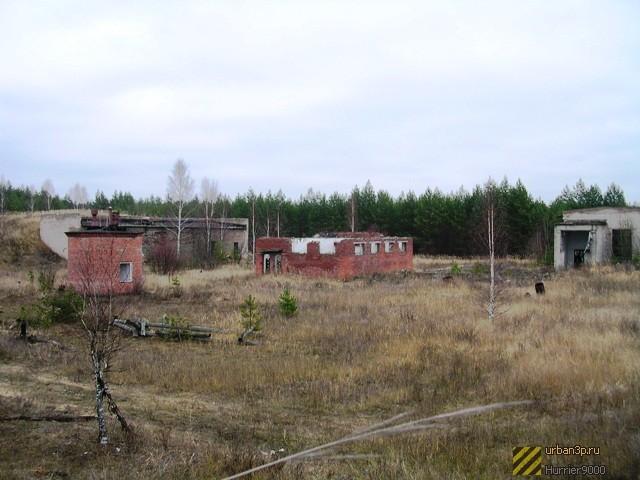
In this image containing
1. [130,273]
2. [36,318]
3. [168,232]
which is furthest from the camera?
[168,232]

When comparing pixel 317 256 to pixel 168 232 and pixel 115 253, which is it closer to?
pixel 115 253

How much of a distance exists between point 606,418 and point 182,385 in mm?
5968

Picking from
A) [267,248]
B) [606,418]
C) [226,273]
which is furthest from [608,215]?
[606,418]

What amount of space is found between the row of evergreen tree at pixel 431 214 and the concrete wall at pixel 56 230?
12042 mm

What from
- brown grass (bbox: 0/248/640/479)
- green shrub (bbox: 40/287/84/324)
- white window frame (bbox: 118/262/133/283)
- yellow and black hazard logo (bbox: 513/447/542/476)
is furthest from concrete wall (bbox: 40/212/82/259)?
yellow and black hazard logo (bbox: 513/447/542/476)

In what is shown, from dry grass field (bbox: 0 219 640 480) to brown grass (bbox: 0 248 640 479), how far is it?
29 millimetres

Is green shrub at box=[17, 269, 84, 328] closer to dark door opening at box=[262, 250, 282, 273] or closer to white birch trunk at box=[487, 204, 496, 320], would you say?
white birch trunk at box=[487, 204, 496, 320]

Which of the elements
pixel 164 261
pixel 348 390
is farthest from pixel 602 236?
pixel 348 390

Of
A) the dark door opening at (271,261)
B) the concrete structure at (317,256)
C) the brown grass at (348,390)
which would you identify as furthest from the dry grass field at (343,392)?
the dark door opening at (271,261)

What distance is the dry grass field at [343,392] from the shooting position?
568 centimetres

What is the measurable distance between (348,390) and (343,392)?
128mm

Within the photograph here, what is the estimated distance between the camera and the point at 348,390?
8.91m

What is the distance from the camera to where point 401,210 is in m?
55.9

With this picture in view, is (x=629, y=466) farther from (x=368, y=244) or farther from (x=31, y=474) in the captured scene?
(x=368, y=244)
